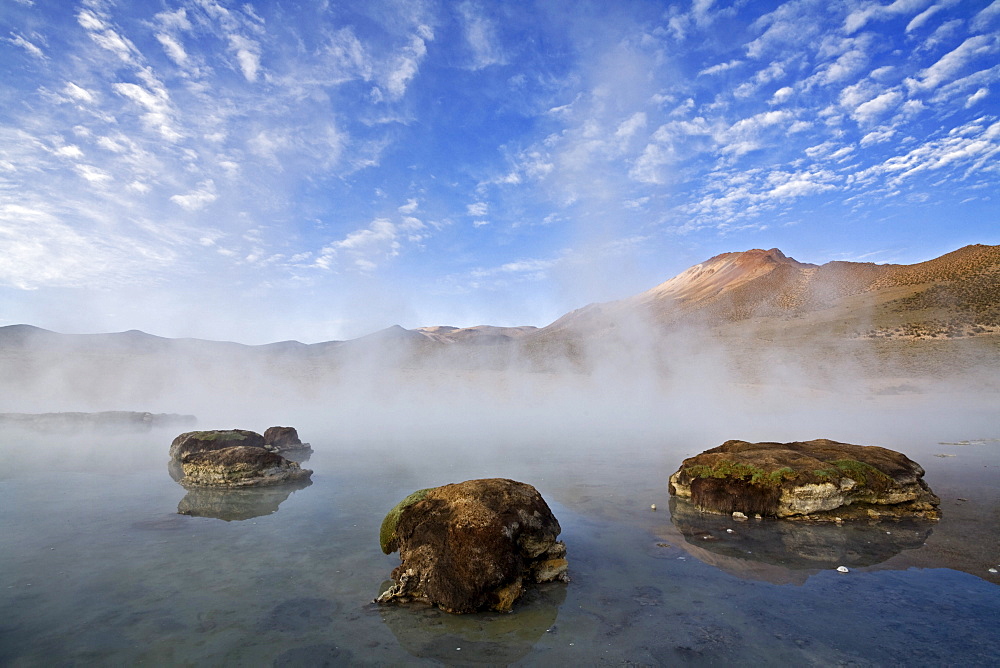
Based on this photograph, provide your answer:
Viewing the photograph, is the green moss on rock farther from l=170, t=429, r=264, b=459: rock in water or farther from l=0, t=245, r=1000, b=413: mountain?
l=0, t=245, r=1000, b=413: mountain

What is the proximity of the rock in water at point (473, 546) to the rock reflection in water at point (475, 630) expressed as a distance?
0.21m

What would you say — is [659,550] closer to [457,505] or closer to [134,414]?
[457,505]

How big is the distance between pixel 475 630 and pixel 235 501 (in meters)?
11.2

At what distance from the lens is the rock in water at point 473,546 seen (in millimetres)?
7059

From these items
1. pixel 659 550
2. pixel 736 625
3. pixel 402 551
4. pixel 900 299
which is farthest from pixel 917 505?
pixel 900 299

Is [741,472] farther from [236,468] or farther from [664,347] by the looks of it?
[664,347]

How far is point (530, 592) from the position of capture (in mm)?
7512

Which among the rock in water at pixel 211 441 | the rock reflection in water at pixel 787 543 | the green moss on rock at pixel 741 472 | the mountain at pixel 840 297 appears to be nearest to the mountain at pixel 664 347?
the mountain at pixel 840 297

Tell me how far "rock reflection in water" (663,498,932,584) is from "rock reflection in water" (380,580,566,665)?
3516 mm

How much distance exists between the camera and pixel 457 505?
8.11m

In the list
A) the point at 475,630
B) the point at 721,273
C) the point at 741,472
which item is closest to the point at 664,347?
the point at 741,472

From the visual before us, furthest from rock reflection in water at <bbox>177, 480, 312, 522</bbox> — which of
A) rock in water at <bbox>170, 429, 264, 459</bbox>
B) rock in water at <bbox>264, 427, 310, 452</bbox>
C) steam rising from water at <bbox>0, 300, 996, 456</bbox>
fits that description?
steam rising from water at <bbox>0, 300, 996, 456</bbox>

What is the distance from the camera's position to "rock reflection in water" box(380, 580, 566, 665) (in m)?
5.84

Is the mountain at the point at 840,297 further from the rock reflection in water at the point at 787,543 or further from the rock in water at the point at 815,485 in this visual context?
the rock reflection in water at the point at 787,543
